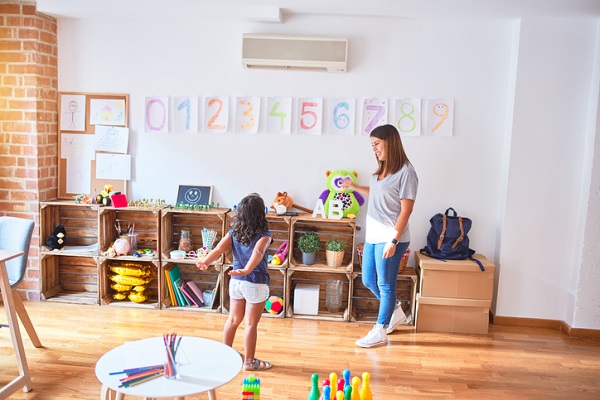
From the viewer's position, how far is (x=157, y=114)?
4.29 meters

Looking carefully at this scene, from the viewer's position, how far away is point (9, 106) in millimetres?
4125

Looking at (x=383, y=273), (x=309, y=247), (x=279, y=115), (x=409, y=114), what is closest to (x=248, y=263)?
(x=383, y=273)

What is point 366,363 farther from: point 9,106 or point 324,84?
point 9,106

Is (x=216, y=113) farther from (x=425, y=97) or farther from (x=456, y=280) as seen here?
(x=456, y=280)

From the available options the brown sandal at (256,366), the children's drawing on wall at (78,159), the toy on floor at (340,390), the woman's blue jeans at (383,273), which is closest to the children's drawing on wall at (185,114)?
the children's drawing on wall at (78,159)

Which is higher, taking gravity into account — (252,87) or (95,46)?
(95,46)

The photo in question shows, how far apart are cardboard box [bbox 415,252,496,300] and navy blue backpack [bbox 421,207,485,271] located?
116mm

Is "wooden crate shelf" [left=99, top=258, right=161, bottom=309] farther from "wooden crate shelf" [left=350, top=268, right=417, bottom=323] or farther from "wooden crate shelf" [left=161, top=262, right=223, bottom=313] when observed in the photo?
"wooden crate shelf" [left=350, top=268, right=417, bottom=323]

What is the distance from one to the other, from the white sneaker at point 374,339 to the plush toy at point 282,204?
111 cm

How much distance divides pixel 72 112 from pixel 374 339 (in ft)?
9.89

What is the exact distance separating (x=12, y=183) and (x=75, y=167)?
48 centimetres

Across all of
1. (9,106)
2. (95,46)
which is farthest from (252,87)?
(9,106)

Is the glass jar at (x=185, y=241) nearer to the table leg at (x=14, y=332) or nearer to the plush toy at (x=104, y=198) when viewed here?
the plush toy at (x=104, y=198)

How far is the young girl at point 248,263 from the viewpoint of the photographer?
2932 millimetres
